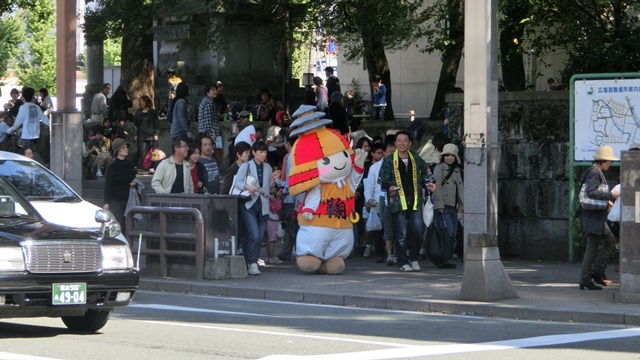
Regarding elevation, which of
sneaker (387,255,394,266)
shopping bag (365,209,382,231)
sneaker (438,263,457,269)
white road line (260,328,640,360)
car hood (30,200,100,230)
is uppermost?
car hood (30,200,100,230)

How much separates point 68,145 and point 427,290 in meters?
9.34

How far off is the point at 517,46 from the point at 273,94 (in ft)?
23.2

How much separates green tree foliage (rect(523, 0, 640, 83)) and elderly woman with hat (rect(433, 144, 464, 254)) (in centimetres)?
264

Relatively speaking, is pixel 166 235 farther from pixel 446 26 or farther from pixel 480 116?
pixel 446 26

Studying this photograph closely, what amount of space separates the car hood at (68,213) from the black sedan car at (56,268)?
0.15 metres

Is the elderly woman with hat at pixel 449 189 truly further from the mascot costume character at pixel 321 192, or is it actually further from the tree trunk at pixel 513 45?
the tree trunk at pixel 513 45

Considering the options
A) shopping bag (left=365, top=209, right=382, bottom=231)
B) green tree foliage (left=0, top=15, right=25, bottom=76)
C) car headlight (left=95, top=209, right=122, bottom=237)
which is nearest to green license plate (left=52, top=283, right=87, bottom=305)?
car headlight (left=95, top=209, right=122, bottom=237)

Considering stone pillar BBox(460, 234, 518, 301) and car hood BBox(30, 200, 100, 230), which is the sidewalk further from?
car hood BBox(30, 200, 100, 230)

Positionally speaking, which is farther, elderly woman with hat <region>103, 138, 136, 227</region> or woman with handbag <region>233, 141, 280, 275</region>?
elderly woman with hat <region>103, 138, 136, 227</region>

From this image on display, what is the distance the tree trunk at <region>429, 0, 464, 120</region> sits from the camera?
2375 centimetres

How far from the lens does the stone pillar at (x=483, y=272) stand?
14102 mm

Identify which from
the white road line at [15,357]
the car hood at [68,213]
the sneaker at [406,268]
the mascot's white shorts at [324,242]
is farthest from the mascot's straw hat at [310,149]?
the white road line at [15,357]

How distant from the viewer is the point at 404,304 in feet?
46.9

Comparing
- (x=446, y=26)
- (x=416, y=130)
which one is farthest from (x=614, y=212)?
(x=446, y=26)
